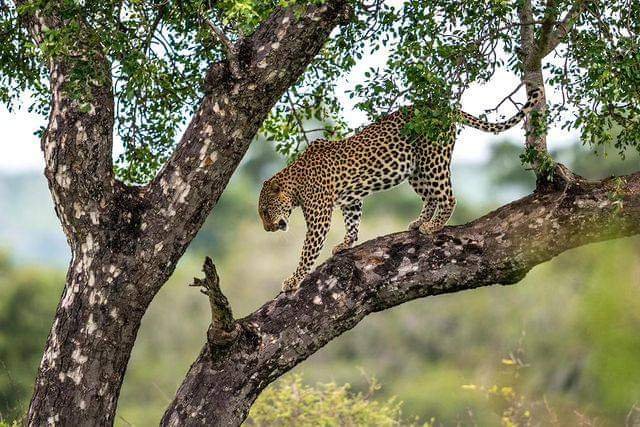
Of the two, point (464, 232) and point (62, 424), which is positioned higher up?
point (464, 232)

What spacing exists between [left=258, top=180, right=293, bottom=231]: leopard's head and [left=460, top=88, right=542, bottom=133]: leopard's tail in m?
1.45

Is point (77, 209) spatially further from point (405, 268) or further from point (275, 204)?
point (405, 268)

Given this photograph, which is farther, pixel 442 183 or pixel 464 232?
pixel 442 183

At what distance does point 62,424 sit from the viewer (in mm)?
5340

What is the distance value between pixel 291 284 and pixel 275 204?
3.64 feet

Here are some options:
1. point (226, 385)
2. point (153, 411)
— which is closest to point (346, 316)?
point (226, 385)

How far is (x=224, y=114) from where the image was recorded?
548 centimetres

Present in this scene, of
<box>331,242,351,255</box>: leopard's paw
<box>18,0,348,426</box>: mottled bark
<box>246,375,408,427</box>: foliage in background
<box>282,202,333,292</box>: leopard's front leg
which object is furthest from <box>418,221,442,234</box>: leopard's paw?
<box>246,375,408,427</box>: foliage in background

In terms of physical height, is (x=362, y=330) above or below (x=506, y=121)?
above

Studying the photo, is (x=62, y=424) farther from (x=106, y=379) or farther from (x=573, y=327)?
(x=573, y=327)

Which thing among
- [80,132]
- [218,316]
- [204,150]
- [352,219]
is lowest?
[218,316]

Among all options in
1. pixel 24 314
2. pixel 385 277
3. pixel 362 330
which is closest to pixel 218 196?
pixel 385 277

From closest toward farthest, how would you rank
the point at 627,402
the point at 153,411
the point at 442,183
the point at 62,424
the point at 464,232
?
1. the point at 627,402
2. the point at 62,424
3. the point at 464,232
4. the point at 442,183
5. the point at 153,411

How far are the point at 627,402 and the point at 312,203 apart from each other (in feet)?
19.0
